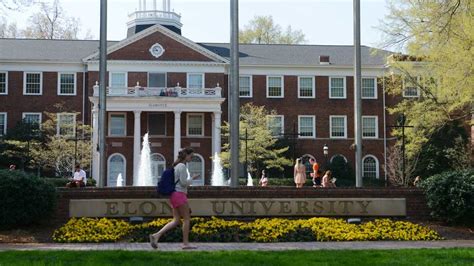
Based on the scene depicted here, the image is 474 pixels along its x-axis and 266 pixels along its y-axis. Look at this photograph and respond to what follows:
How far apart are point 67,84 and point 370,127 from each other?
24651 mm

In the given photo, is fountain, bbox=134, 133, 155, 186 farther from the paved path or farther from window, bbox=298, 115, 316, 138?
the paved path

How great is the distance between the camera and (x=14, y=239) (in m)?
14.2

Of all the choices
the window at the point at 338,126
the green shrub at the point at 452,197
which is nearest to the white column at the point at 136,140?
the window at the point at 338,126

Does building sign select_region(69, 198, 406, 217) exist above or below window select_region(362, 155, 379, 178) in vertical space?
below

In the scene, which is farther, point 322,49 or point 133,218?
point 322,49

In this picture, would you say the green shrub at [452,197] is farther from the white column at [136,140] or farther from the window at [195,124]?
the window at [195,124]

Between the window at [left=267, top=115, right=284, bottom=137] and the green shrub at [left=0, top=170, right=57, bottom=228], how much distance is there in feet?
125

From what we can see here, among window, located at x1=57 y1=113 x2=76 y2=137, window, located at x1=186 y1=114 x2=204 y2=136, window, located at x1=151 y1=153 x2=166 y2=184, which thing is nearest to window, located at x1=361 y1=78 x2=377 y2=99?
window, located at x1=186 y1=114 x2=204 y2=136

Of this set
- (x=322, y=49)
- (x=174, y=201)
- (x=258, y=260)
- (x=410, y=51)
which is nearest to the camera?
(x=258, y=260)

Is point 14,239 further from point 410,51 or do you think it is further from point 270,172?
point 270,172

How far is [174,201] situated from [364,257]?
11.2 ft

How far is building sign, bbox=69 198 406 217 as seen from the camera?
16.0m

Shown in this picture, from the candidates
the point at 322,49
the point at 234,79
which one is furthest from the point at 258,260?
the point at 322,49

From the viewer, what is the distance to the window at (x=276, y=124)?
54.2 metres
